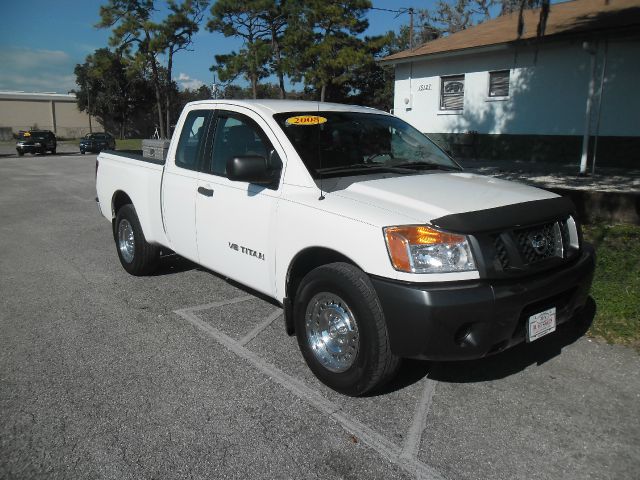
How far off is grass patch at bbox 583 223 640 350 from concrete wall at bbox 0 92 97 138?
7332 cm

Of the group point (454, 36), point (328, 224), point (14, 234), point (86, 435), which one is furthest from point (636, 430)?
point (454, 36)

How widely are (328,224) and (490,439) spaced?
60.2 inches

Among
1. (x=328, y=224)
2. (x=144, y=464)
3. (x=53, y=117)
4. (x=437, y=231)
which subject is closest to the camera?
(x=144, y=464)

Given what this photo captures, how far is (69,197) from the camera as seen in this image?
42.6ft

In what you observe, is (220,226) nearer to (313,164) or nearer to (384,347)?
(313,164)

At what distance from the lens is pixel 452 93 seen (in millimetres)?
18516

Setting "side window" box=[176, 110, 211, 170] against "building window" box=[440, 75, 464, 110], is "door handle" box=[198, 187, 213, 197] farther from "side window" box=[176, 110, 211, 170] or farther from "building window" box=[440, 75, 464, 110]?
"building window" box=[440, 75, 464, 110]

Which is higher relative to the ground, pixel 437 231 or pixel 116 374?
pixel 437 231

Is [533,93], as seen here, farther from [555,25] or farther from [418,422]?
[418,422]

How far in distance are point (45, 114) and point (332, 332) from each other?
77.4 meters

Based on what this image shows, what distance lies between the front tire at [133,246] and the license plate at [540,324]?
3.96m

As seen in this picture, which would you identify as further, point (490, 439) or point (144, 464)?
point (490, 439)

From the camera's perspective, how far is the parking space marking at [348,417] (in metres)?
2.72

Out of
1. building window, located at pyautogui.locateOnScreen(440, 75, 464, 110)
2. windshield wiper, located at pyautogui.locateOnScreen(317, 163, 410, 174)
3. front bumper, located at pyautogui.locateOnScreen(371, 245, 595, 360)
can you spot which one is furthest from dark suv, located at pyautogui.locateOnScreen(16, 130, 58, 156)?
front bumper, located at pyautogui.locateOnScreen(371, 245, 595, 360)
